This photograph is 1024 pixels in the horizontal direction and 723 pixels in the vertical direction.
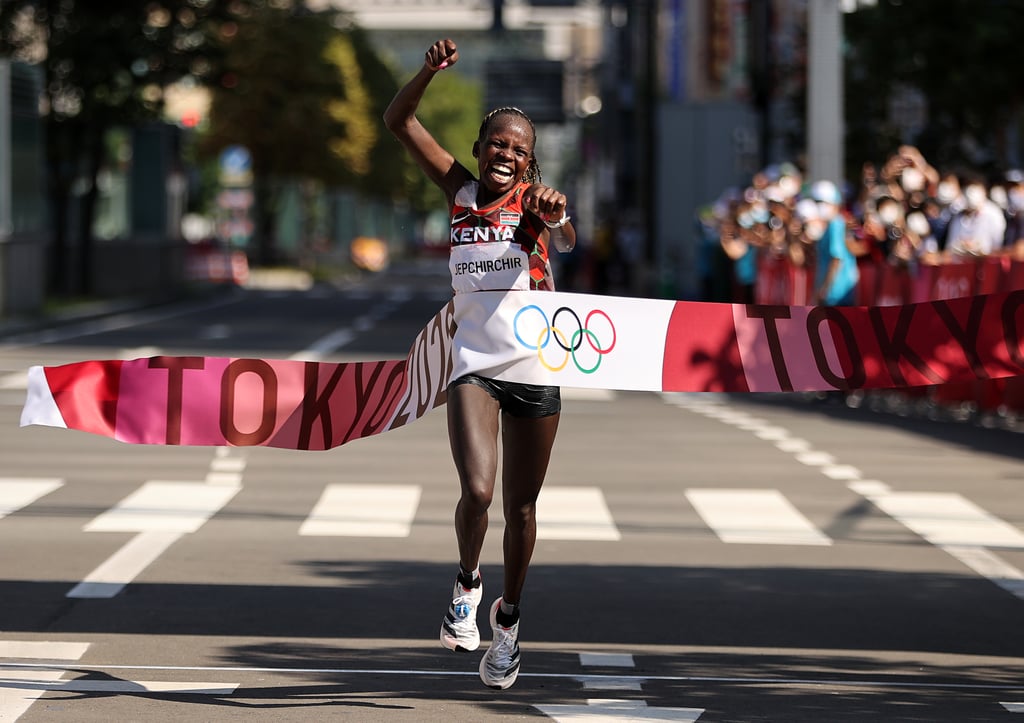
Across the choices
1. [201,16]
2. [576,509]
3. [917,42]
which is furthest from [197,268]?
[576,509]

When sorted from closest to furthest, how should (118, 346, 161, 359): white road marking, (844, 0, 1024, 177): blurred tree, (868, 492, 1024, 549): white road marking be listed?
1. (868, 492, 1024, 549): white road marking
2. (844, 0, 1024, 177): blurred tree
3. (118, 346, 161, 359): white road marking

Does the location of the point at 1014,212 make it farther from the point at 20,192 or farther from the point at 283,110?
the point at 283,110

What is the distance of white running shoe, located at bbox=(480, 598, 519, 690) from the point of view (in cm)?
761

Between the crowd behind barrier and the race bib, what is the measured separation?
9.34m

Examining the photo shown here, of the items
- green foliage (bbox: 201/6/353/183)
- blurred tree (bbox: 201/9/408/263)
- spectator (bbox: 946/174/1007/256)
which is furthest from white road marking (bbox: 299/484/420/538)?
green foliage (bbox: 201/6/353/183)

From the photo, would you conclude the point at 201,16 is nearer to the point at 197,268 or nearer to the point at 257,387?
the point at 197,268

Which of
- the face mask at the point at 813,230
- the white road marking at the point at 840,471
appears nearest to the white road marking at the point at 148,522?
the white road marking at the point at 840,471

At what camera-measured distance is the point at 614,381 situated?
829 centimetres

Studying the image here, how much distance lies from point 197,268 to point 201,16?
65.1 ft

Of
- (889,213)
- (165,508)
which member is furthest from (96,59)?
(165,508)

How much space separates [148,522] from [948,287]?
34.8 feet

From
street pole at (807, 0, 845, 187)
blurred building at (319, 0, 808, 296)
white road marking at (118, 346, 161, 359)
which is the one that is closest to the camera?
white road marking at (118, 346, 161, 359)

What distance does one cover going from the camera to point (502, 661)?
7.63 m

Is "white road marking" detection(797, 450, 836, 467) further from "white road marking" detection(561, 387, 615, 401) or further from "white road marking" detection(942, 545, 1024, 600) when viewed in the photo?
"white road marking" detection(561, 387, 615, 401)
